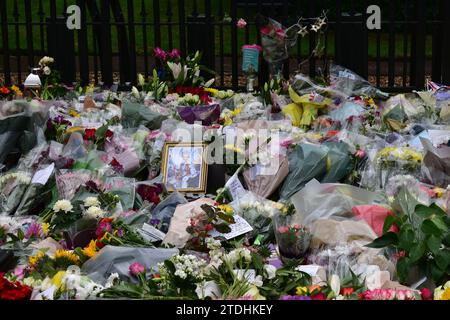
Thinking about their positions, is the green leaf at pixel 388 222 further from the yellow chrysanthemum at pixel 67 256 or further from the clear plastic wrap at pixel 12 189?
the clear plastic wrap at pixel 12 189

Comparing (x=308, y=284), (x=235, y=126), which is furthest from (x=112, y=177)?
(x=308, y=284)

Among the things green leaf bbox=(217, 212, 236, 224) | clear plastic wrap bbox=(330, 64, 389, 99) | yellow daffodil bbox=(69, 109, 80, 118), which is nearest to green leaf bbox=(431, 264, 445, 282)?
green leaf bbox=(217, 212, 236, 224)

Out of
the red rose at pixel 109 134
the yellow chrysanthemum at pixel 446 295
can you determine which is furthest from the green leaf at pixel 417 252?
the red rose at pixel 109 134

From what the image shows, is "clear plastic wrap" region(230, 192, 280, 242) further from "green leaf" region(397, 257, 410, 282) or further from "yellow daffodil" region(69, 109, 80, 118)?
"yellow daffodil" region(69, 109, 80, 118)

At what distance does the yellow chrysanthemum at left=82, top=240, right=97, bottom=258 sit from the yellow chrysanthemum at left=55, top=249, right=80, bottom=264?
0.06 metres

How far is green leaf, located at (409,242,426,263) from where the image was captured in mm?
3766

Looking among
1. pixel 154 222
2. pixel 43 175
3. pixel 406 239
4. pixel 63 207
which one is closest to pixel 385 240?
pixel 406 239

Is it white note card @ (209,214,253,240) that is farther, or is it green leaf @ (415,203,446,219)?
white note card @ (209,214,253,240)

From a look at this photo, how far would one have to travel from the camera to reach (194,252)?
4316mm

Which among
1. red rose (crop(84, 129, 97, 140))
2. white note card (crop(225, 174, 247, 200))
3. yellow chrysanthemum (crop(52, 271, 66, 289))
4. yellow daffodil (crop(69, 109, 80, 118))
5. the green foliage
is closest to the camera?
yellow chrysanthemum (crop(52, 271, 66, 289))

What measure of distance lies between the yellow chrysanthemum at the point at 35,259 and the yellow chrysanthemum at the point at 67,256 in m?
0.07

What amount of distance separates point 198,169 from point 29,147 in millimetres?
1261

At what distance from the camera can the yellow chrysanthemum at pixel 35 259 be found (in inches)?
161
